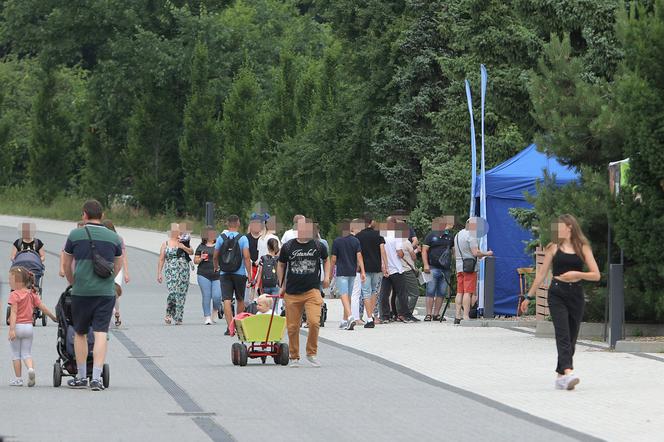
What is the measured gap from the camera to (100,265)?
13852mm

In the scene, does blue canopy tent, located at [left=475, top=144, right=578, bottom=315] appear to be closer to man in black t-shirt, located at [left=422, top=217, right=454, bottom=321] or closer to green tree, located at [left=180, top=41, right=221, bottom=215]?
man in black t-shirt, located at [left=422, top=217, right=454, bottom=321]

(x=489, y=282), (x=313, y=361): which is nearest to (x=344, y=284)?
(x=489, y=282)

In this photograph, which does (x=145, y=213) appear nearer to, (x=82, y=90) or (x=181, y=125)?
(x=181, y=125)

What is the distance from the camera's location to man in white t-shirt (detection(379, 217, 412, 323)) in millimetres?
24250

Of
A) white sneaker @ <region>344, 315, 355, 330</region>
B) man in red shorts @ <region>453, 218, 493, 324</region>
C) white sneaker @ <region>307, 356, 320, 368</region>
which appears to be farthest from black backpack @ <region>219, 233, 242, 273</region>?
white sneaker @ <region>307, 356, 320, 368</region>

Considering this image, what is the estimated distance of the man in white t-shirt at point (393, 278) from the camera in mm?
24250

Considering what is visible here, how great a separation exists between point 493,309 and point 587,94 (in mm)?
5912

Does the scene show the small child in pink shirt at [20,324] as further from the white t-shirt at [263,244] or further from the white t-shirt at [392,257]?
the white t-shirt at [392,257]

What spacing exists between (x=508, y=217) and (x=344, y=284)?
3.82 metres

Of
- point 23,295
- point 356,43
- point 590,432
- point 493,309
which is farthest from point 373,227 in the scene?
point 356,43

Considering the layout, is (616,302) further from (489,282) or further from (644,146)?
(489,282)

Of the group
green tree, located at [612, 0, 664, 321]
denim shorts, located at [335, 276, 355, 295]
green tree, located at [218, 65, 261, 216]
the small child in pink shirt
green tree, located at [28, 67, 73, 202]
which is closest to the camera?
the small child in pink shirt

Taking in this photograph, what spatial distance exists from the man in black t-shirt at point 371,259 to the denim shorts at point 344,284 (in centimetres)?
41

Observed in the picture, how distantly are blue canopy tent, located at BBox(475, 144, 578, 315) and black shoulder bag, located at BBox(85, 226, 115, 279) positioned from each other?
11.6 m
